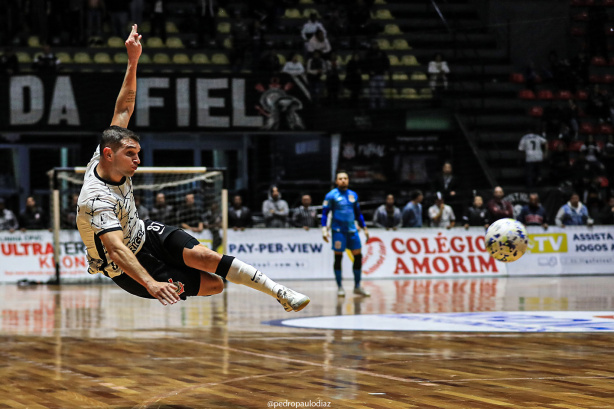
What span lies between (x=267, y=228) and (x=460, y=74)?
10.5m

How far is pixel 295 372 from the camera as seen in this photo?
877 centimetres

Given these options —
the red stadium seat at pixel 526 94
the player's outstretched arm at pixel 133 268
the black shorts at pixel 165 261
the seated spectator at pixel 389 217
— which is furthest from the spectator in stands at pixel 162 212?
the player's outstretched arm at pixel 133 268

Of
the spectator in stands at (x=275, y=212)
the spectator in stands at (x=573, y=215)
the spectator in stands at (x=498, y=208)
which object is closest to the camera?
the spectator in stands at (x=498, y=208)

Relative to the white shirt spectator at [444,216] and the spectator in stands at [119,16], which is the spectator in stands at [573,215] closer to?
the white shirt spectator at [444,216]

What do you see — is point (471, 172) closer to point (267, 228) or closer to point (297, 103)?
point (297, 103)

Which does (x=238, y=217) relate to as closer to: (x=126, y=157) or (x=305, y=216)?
Answer: (x=305, y=216)

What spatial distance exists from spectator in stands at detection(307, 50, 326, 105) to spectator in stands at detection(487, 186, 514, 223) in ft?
19.8

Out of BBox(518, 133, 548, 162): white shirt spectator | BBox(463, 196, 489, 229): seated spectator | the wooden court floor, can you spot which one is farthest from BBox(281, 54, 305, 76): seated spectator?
the wooden court floor

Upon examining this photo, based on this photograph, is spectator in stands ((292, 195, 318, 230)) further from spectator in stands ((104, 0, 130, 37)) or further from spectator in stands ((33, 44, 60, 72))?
spectator in stands ((104, 0, 130, 37))

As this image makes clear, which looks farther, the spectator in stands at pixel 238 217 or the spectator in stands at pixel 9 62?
the spectator in stands at pixel 9 62

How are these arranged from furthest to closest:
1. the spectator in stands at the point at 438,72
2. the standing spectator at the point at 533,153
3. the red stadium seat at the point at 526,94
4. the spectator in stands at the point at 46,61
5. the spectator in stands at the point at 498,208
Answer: the red stadium seat at the point at 526,94 < the spectator in stands at the point at 438,72 < the standing spectator at the point at 533,153 < the spectator in stands at the point at 46,61 < the spectator in stands at the point at 498,208

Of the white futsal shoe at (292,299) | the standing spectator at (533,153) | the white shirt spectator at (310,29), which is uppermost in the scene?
the white shirt spectator at (310,29)

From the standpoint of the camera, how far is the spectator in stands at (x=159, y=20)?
1134 inches

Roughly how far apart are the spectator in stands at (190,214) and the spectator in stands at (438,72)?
9369 millimetres
